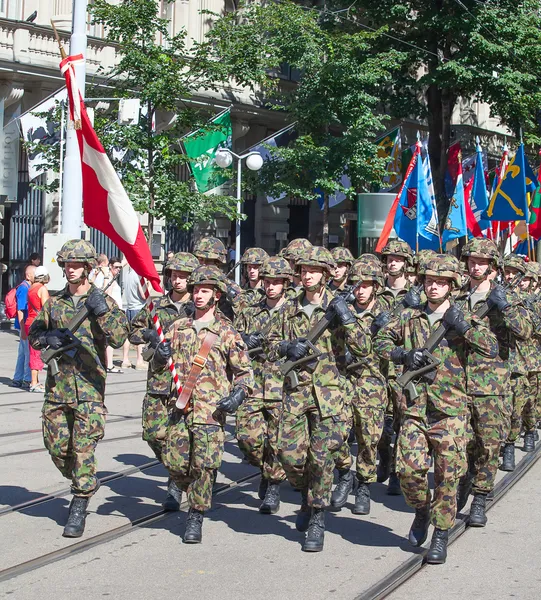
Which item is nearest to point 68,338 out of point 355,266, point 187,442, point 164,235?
point 187,442

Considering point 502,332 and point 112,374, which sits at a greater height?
point 502,332

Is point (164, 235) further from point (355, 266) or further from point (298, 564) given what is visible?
point (298, 564)

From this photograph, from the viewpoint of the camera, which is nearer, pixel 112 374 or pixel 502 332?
pixel 502 332

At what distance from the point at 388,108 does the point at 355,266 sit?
2423 centimetres

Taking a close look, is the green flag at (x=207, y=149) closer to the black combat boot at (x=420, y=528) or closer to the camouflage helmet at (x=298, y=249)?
the camouflage helmet at (x=298, y=249)

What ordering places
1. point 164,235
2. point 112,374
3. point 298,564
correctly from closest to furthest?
point 298,564, point 112,374, point 164,235

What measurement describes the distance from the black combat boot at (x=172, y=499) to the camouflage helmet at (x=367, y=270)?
2.49 m

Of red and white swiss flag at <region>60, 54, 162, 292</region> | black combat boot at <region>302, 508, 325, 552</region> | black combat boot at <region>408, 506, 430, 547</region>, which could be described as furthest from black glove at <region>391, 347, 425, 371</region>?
red and white swiss flag at <region>60, 54, 162, 292</region>

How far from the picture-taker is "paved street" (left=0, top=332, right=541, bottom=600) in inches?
260

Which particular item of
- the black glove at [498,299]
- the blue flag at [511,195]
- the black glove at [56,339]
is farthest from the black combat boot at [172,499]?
the blue flag at [511,195]

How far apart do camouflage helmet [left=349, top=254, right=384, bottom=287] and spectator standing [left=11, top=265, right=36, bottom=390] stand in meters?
6.76

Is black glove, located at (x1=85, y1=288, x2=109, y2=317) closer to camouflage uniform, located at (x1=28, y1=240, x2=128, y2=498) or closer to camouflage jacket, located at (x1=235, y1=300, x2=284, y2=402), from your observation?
camouflage uniform, located at (x1=28, y1=240, x2=128, y2=498)

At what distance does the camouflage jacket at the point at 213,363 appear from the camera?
25.1ft

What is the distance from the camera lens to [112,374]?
1844 centimetres
